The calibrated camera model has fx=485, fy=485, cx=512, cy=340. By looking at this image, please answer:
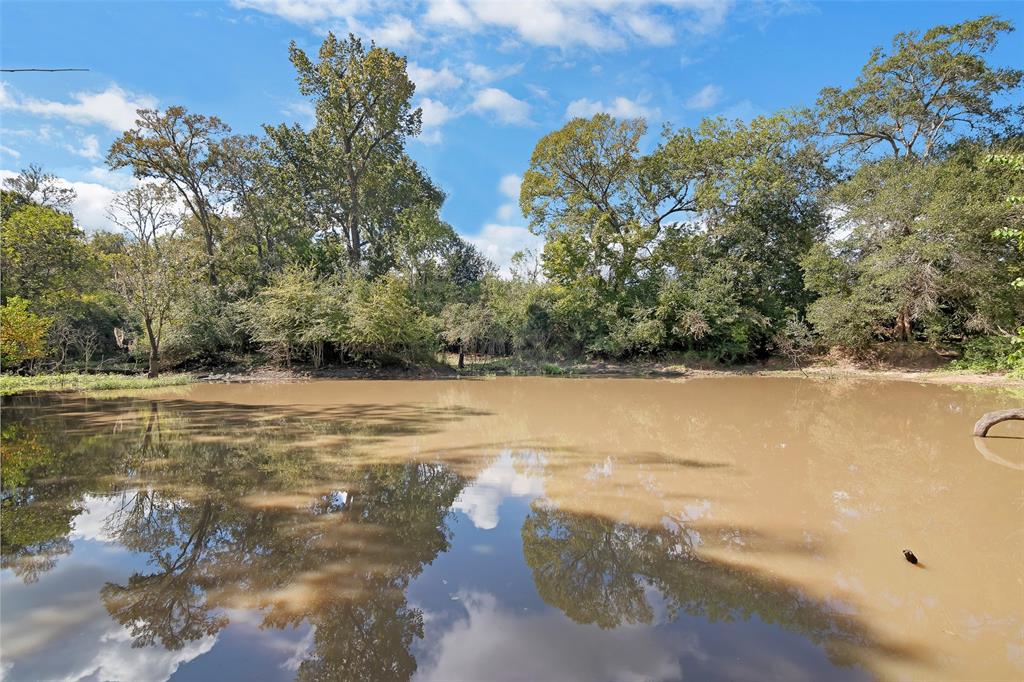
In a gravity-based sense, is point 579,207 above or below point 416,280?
above

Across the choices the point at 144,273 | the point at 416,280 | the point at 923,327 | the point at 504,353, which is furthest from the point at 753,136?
the point at 144,273

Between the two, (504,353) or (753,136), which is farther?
(504,353)

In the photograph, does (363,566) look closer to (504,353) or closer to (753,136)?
(504,353)

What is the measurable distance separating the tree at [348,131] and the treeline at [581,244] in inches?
4.0

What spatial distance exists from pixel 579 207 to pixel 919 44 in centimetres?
1440

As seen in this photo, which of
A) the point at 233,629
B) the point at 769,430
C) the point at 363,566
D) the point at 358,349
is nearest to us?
the point at 233,629

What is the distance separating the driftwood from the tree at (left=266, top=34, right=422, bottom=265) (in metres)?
21.2

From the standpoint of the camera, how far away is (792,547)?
3.97 m

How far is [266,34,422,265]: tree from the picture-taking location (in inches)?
824

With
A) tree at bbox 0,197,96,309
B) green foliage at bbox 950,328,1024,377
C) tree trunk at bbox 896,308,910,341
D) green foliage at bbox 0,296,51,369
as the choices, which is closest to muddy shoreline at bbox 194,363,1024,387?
green foliage at bbox 950,328,1024,377

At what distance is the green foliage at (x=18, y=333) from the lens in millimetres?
13984

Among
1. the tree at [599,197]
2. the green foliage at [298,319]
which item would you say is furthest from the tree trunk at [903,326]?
the green foliage at [298,319]

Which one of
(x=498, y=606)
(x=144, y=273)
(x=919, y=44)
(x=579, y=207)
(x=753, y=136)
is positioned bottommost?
(x=498, y=606)

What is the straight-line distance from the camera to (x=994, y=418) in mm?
7438
